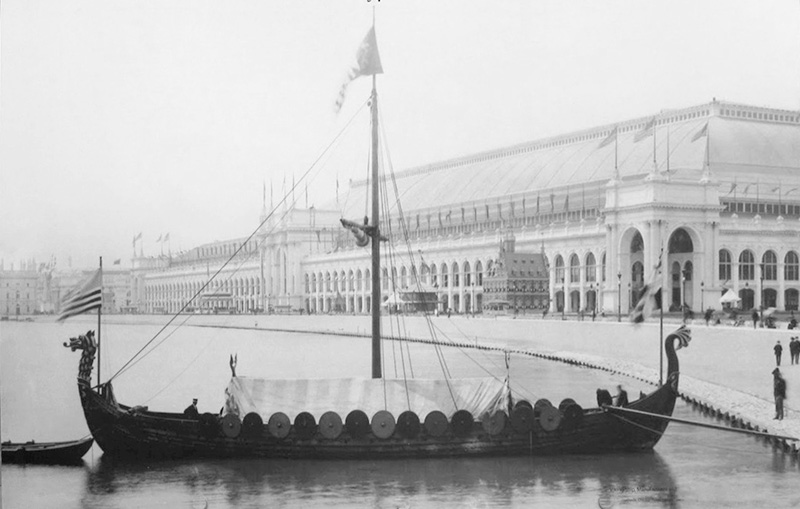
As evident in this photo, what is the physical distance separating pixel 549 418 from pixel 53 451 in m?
9.88

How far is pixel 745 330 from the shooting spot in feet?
112

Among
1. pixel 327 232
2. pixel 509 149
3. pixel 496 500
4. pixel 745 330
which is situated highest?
pixel 509 149

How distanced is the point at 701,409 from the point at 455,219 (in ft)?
207

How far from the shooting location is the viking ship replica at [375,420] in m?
21.0

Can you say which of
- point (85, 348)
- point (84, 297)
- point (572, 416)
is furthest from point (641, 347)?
point (84, 297)

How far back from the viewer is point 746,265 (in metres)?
63.9

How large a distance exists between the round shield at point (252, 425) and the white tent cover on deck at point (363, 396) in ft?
1.94

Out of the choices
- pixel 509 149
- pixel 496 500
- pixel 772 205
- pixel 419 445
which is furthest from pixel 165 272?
pixel 509 149

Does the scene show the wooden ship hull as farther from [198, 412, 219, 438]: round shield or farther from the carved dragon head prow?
the carved dragon head prow

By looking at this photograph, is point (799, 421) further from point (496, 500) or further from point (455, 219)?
point (455, 219)

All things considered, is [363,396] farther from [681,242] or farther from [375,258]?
[681,242]

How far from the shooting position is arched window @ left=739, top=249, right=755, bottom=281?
63531 mm

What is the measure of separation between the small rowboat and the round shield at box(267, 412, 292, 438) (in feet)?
13.3

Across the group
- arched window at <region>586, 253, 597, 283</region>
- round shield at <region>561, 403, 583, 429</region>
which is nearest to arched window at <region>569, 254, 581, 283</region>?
arched window at <region>586, 253, 597, 283</region>
